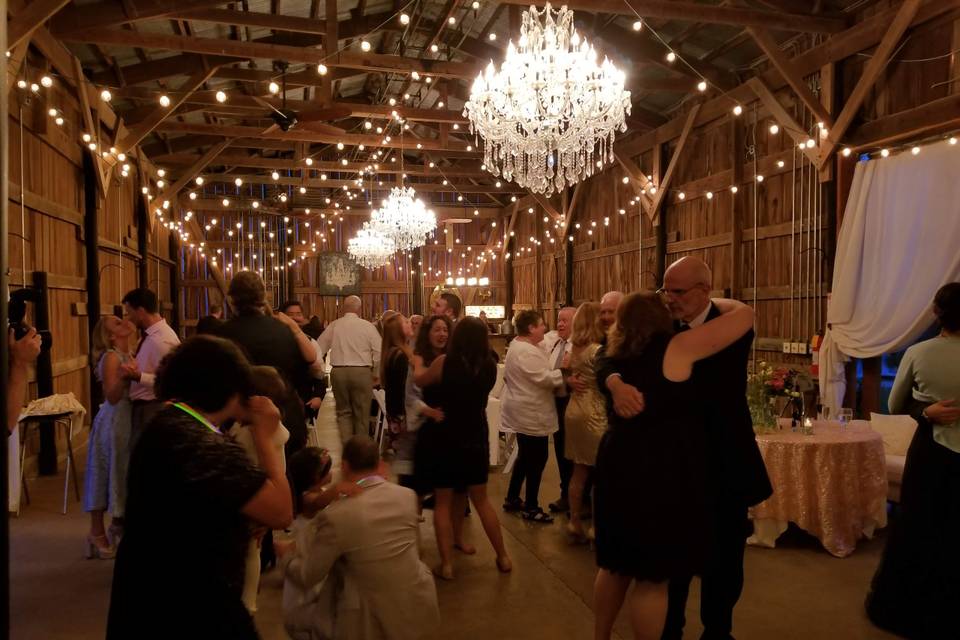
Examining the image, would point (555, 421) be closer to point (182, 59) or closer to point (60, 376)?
point (60, 376)

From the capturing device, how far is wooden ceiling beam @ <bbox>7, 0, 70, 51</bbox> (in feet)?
17.3

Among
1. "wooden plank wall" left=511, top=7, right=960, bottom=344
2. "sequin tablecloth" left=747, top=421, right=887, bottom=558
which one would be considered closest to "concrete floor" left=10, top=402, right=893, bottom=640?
"sequin tablecloth" left=747, top=421, right=887, bottom=558

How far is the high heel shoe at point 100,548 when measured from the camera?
426 cm

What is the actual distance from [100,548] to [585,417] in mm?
3017

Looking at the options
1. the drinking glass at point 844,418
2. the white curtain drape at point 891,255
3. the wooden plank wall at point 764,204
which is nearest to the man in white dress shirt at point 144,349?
the drinking glass at point 844,418

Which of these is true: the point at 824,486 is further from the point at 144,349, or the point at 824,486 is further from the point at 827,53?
the point at 827,53

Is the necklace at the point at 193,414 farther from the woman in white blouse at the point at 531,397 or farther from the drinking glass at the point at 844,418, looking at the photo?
the drinking glass at the point at 844,418

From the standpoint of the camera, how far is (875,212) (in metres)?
6.58

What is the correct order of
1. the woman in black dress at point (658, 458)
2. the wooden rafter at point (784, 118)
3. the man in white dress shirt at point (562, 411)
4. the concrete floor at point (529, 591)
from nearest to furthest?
the woman in black dress at point (658, 458)
the concrete floor at point (529, 591)
the man in white dress shirt at point (562, 411)
the wooden rafter at point (784, 118)

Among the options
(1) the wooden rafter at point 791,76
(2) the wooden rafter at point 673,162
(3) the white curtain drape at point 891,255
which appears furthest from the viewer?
(2) the wooden rafter at point 673,162

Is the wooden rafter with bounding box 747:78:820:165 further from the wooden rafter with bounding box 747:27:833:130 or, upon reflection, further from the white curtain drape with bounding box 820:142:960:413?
the white curtain drape with bounding box 820:142:960:413

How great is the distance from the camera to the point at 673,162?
9977 mm

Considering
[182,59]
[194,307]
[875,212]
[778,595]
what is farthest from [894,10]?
[194,307]

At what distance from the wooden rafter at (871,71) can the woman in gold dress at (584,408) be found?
4.04m
